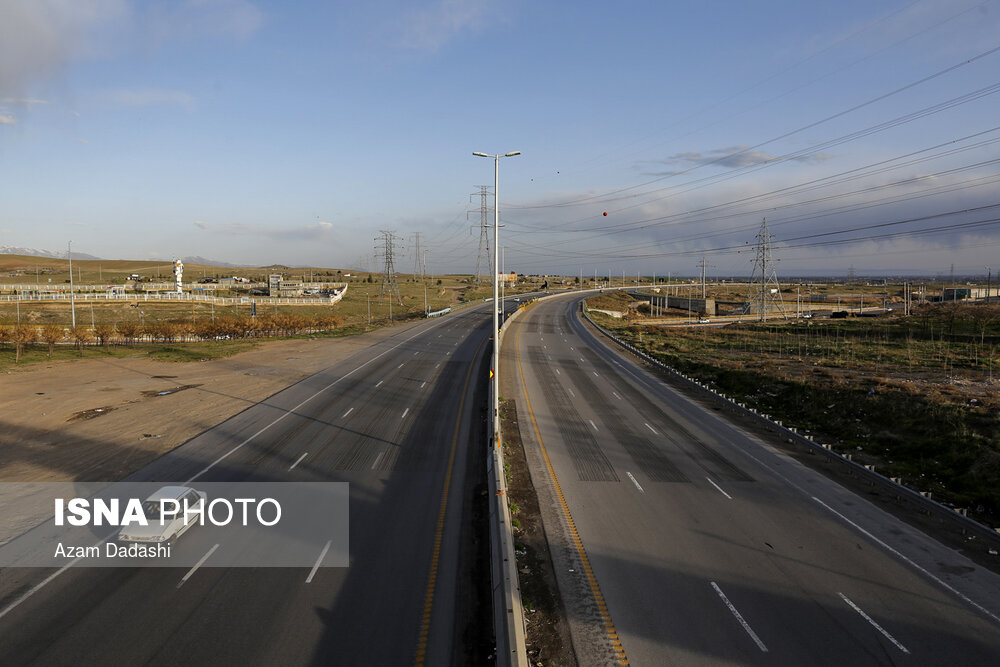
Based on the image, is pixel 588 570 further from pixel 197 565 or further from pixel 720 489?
pixel 197 565

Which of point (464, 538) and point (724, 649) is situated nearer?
point (724, 649)

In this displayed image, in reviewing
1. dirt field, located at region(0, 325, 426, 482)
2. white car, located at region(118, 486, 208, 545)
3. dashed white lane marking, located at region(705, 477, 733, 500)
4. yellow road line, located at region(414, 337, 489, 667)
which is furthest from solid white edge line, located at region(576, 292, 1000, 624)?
dirt field, located at region(0, 325, 426, 482)

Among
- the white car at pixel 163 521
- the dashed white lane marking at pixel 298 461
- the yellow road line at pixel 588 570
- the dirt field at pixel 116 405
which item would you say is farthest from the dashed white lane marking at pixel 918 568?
the dirt field at pixel 116 405

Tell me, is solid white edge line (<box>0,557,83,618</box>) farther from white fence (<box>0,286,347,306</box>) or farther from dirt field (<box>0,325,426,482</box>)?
white fence (<box>0,286,347,306</box>)

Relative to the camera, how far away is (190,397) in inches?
1448

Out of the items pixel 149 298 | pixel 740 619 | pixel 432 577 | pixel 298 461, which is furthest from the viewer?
pixel 149 298

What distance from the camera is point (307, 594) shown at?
45.2 feet

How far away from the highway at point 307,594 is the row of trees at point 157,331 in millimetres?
46126

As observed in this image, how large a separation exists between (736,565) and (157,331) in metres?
73.3

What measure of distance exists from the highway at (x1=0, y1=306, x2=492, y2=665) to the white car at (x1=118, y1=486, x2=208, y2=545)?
1.08 meters

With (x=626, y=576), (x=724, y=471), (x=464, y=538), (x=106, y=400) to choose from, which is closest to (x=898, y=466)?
(x=724, y=471)

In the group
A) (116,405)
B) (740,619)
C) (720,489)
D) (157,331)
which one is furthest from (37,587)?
(157,331)

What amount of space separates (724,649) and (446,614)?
21.4 ft

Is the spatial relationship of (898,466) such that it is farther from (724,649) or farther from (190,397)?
(190,397)
